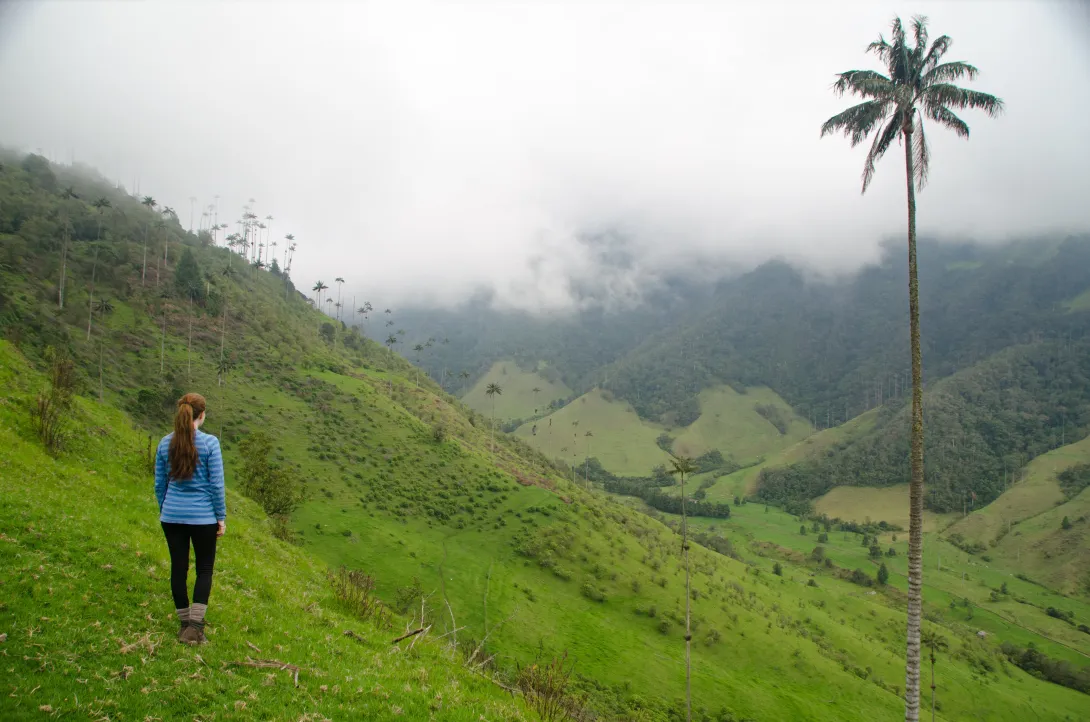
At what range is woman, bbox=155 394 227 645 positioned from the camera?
7.99 metres

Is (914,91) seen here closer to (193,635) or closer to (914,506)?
(914,506)

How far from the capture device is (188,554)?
8.17 m

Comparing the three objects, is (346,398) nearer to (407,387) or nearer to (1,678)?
(407,387)

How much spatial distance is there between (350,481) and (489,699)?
204 ft

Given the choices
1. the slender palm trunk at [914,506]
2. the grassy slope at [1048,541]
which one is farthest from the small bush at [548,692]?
the grassy slope at [1048,541]

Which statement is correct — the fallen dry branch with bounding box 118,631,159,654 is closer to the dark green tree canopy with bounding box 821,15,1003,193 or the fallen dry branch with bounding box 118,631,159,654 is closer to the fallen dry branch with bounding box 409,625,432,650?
the fallen dry branch with bounding box 409,625,432,650

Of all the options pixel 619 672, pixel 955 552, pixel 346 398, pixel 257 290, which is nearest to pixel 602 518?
pixel 619 672

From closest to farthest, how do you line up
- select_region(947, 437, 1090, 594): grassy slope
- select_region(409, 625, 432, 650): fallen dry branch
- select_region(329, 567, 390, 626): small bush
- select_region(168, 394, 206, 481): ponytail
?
select_region(168, 394, 206, 481): ponytail, select_region(409, 625, 432, 650): fallen dry branch, select_region(329, 567, 390, 626): small bush, select_region(947, 437, 1090, 594): grassy slope

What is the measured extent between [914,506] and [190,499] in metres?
24.4

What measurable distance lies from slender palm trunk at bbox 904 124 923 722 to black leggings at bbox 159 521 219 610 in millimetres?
21397

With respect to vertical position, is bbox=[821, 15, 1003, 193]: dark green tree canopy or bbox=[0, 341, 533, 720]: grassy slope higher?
bbox=[821, 15, 1003, 193]: dark green tree canopy

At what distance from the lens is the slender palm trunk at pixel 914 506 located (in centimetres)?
1909

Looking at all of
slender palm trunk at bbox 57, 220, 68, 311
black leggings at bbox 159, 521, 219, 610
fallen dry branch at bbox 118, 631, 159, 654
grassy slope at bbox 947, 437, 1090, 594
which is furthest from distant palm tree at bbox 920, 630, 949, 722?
slender palm trunk at bbox 57, 220, 68, 311

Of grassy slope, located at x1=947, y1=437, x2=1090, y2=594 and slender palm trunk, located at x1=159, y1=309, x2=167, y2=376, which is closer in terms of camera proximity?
slender palm trunk, located at x1=159, y1=309, x2=167, y2=376
